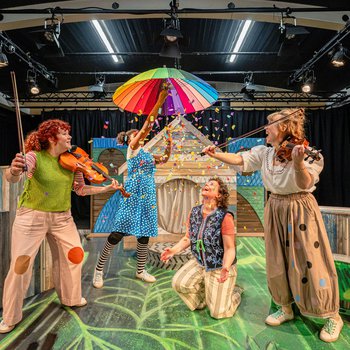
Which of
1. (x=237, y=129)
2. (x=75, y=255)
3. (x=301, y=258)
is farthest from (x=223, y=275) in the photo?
(x=237, y=129)

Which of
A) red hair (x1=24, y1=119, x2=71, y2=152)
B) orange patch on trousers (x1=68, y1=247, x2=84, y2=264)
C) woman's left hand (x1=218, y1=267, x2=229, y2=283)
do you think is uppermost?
red hair (x1=24, y1=119, x2=71, y2=152)

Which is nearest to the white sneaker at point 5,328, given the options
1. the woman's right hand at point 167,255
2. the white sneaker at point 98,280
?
the white sneaker at point 98,280

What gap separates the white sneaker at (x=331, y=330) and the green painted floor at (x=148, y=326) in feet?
0.13

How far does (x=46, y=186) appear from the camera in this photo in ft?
8.48

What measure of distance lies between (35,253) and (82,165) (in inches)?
31.4

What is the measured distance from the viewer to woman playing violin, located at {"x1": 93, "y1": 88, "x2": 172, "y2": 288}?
3.38m

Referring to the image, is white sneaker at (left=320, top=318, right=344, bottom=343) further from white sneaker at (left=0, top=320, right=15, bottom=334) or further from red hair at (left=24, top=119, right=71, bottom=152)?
red hair at (left=24, top=119, right=71, bottom=152)

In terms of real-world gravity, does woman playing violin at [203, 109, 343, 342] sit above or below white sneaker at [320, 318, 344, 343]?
above

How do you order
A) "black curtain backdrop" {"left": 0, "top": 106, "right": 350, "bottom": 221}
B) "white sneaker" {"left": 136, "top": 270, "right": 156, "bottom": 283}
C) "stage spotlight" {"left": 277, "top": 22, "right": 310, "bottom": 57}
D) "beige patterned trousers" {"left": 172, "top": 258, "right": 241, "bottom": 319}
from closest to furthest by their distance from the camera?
"beige patterned trousers" {"left": 172, "top": 258, "right": 241, "bottom": 319} < "white sneaker" {"left": 136, "top": 270, "right": 156, "bottom": 283} < "stage spotlight" {"left": 277, "top": 22, "right": 310, "bottom": 57} < "black curtain backdrop" {"left": 0, "top": 106, "right": 350, "bottom": 221}

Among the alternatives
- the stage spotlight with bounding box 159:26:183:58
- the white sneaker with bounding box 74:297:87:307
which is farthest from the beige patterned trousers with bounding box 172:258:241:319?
the stage spotlight with bounding box 159:26:183:58

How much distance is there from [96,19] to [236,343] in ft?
18.9

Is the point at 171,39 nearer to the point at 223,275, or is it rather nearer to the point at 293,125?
the point at 293,125

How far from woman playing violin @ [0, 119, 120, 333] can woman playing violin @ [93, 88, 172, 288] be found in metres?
0.61

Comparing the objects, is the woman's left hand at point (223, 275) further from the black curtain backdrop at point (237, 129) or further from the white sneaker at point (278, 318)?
the black curtain backdrop at point (237, 129)
